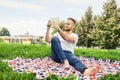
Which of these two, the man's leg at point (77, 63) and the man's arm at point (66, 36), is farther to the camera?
the man's leg at point (77, 63)

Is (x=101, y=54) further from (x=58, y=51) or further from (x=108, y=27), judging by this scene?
(x=108, y=27)

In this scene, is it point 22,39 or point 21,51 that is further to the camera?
point 22,39

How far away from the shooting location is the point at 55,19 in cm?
916

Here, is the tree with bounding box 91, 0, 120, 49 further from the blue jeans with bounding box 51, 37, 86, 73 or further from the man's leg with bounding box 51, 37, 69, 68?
the man's leg with bounding box 51, 37, 69, 68

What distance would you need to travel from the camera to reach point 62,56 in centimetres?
952

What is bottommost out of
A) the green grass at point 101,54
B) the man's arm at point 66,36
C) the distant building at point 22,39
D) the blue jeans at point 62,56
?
the distant building at point 22,39

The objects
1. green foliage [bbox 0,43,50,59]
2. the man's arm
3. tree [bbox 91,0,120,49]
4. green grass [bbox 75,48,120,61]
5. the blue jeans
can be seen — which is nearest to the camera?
the man's arm

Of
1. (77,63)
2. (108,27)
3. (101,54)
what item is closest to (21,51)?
(101,54)

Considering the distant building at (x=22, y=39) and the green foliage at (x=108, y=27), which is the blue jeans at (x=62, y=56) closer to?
the green foliage at (x=108, y=27)

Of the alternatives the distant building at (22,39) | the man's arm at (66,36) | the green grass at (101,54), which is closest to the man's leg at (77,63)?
the man's arm at (66,36)

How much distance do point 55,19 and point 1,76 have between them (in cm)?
463

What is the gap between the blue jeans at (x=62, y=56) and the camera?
936 centimetres

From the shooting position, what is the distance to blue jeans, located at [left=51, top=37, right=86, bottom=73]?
30.7 feet

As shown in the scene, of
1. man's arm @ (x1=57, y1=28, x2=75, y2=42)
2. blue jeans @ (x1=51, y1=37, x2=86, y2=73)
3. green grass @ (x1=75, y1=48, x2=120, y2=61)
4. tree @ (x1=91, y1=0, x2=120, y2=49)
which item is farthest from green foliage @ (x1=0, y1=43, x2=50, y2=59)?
tree @ (x1=91, y1=0, x2=120, y2=49)
